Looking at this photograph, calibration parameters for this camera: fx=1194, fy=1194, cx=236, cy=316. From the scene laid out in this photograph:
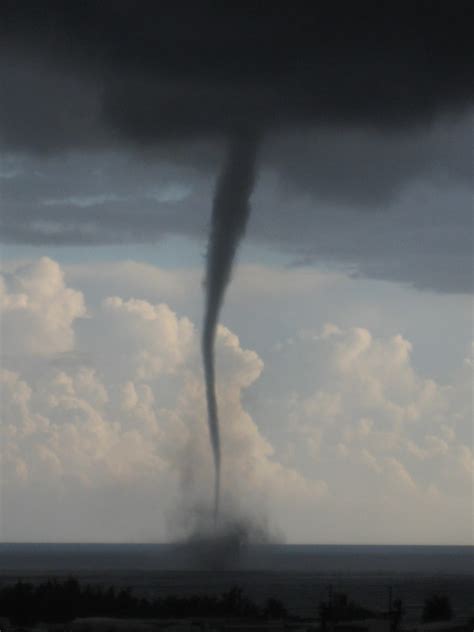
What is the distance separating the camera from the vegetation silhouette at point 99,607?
6275 centimetres

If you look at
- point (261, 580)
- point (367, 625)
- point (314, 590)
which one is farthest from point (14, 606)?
point (261, 580)

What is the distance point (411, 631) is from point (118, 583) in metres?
66.0

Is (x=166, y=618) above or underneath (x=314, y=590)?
underneath

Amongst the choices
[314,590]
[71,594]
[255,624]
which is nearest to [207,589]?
[314,590]

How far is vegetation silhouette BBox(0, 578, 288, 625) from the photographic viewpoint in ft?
206

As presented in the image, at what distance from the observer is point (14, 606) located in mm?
63094

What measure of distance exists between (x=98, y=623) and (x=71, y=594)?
13170 mm

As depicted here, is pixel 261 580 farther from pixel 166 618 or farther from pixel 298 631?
pixel 298 631

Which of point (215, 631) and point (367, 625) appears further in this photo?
point (367, 625)

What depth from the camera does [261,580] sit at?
133750mm

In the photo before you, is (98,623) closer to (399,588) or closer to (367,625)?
(367,625)

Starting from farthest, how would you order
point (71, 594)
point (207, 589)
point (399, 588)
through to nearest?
point (399, 588)
point (207, 589)
point (71, 594)

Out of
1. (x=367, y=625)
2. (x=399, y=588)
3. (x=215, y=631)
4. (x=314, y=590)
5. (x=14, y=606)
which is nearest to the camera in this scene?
(x=215, y=631)

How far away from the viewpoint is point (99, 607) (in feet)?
219
